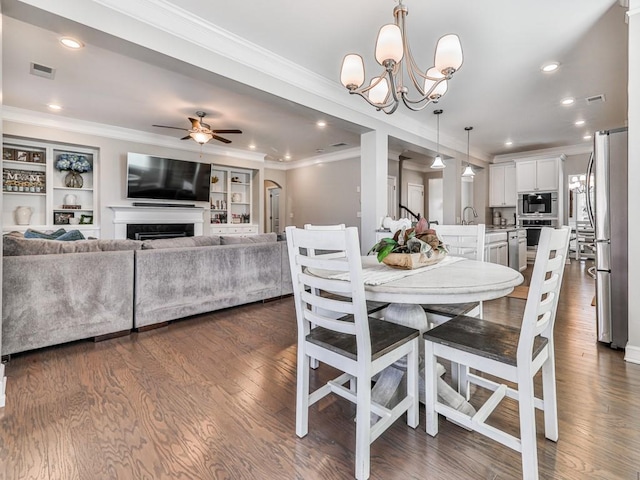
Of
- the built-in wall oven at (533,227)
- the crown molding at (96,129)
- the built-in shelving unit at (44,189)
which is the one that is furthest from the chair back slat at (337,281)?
the built-in wall oven at (533,227)

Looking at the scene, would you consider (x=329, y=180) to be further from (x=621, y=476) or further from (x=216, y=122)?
(x=621, y=476)

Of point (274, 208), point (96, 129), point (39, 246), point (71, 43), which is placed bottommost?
point (39, 246)

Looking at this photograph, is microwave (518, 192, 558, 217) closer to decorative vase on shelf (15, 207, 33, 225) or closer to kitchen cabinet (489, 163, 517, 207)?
kitchen cabinet (489, 163, 517, 207)

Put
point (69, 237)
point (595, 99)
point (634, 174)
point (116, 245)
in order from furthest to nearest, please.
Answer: point (595, 99) < point (69, 237) < point (116, 245) < point (634, 174)

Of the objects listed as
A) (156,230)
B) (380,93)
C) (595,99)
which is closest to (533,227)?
(595,99)

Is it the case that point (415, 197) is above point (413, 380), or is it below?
above

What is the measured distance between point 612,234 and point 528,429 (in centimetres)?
218

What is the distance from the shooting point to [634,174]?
2.18m

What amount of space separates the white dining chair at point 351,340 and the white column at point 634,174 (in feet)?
6.13

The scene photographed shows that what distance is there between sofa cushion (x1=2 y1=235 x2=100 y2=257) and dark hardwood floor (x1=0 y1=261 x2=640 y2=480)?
764 millimetres

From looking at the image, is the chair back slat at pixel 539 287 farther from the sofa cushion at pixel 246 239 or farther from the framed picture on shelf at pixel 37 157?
the framed picture on shelf at pixel 37 157

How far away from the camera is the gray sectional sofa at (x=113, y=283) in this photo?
2309 mm

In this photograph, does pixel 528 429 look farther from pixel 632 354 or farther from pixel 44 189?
pixel 44 189

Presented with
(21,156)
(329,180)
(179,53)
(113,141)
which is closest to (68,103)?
(113,141)
